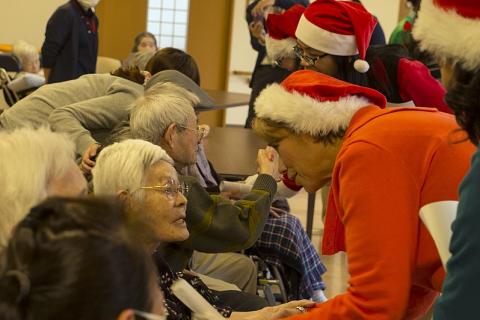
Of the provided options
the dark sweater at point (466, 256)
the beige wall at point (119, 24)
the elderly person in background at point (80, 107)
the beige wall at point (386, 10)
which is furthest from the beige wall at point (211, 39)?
the dark sweater at point (466, 256)

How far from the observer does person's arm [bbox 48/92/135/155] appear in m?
3.04

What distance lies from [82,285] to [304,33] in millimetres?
2232

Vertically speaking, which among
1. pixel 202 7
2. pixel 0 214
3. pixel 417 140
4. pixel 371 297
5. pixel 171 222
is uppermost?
pixel 417 140

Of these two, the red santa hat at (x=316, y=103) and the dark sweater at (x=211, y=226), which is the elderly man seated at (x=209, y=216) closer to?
the dark sweater at (x=211, y=226)

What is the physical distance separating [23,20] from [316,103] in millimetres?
8234

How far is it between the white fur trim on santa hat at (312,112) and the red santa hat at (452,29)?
356 mm

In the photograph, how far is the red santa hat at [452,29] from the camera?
4.53ft

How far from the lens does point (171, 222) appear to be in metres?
2.38

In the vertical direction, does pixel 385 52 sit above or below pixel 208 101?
above

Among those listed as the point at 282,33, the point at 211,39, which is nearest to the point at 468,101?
the point at 282,33

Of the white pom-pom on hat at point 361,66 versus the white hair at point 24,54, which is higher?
the white pom-pom on hat at point 361,66

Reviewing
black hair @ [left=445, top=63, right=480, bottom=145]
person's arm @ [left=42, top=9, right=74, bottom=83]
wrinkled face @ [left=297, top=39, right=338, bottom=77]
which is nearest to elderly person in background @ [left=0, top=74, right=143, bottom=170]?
wrinkled face @ [left=297, top=39, right=338, bottom=77]

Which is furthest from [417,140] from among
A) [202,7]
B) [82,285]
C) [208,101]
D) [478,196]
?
[202,7]

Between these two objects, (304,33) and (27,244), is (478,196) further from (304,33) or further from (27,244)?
(304,33)
